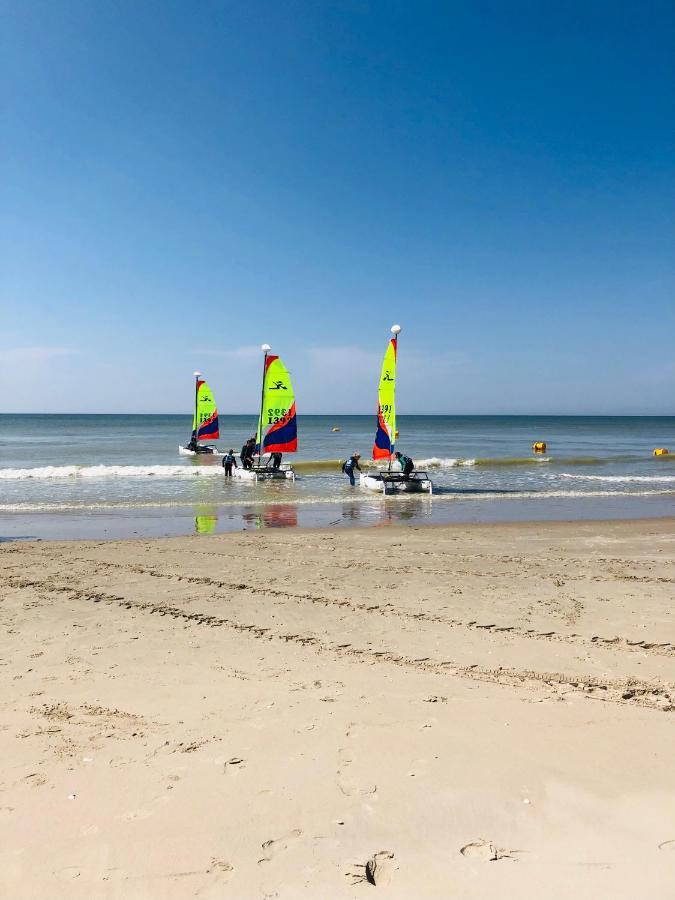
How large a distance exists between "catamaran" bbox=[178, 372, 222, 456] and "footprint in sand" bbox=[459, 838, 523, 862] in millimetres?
34705

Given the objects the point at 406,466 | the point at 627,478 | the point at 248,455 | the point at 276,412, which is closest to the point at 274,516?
the point at 406,466

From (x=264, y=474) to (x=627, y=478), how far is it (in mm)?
16805

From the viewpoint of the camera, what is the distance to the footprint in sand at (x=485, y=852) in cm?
321

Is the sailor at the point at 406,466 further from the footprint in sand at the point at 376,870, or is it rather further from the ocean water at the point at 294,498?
the footprint in sand at the point at 376,870

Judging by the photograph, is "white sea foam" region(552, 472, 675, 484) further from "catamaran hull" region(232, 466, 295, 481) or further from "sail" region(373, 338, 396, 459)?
"catamaran hull" region(232, 466, 295, 481)

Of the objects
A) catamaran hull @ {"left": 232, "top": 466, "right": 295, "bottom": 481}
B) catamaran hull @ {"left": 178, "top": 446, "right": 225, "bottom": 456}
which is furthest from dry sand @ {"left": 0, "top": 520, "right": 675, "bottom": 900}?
catamaran hull @ {"left": 178, "top": 446, "right": 225, "bottom": 456}

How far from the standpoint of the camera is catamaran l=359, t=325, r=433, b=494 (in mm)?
21234

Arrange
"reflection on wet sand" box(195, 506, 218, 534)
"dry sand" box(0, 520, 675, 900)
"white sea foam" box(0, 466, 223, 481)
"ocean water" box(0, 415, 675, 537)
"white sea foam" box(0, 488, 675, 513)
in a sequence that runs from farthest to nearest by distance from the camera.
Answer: "white sea foam" box(0, 466, 223, 481)
"white sea foam" box(0, 488, 675, 513)
"ocean water" box(0, 415, 675, 537)
"reflection on wet sand" box(195, 506, 218, 534)
"dry sand" box(0, 520, 675, 900)

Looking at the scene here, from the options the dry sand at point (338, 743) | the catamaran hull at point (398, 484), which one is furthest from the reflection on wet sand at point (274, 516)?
the dry sand at point (338, 743)

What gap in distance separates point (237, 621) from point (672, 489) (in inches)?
872

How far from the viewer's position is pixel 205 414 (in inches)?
1485

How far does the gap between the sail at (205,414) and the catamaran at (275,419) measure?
13.8m

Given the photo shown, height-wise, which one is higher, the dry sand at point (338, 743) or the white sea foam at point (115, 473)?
the white sea foam at point (115, 473)

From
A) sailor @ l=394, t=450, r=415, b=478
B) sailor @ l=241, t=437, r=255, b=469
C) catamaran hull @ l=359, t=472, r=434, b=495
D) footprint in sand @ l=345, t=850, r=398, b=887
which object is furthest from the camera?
sailor @ l=241, t=437, r=255, b=469
